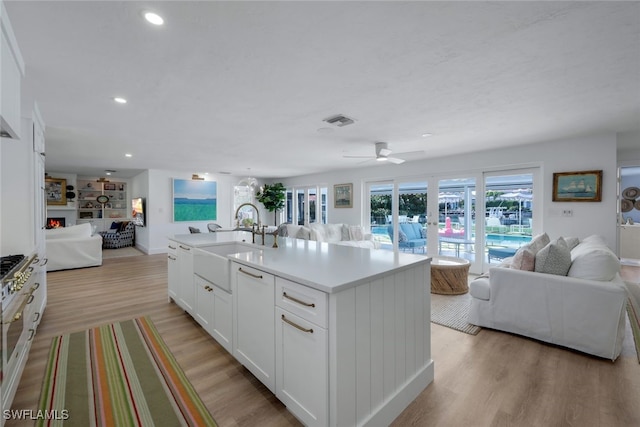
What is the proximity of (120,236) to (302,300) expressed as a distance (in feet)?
30.9

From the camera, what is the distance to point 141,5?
4.43 ft

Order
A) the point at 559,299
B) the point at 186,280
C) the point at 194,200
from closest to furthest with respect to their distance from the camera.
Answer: the point at 559,299 < the point at 186,280 < the point at 194,200

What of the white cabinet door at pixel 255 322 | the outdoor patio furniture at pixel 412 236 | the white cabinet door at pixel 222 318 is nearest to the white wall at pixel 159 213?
the white cabinet door at pixel 222 318

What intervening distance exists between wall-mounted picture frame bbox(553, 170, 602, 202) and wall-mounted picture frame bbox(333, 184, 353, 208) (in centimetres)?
415

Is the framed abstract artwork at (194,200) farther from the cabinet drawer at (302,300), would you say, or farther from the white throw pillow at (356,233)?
the cabinet drawer at (302,300)

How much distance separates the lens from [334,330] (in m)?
1.33

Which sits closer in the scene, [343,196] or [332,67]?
[332,67]

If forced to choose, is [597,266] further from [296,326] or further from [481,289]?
[296,326]

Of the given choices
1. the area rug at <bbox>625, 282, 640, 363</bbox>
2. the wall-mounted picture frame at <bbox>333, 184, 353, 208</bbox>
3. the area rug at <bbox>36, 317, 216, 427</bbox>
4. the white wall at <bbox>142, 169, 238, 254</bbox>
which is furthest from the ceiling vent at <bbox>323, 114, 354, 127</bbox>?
the white wall at <bbox>142, 169, 238, 254</bbox>

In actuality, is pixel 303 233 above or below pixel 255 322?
above

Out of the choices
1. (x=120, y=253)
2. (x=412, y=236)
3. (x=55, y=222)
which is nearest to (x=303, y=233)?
(x=412, y=236)

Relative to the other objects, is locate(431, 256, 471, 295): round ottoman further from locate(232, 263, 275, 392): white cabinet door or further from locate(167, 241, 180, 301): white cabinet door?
locate(167, 241, 180, 301): white cabinet door

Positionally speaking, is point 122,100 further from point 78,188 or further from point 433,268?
point 78,188

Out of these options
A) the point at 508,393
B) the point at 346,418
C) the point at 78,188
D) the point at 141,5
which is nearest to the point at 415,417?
the point at 346,418
